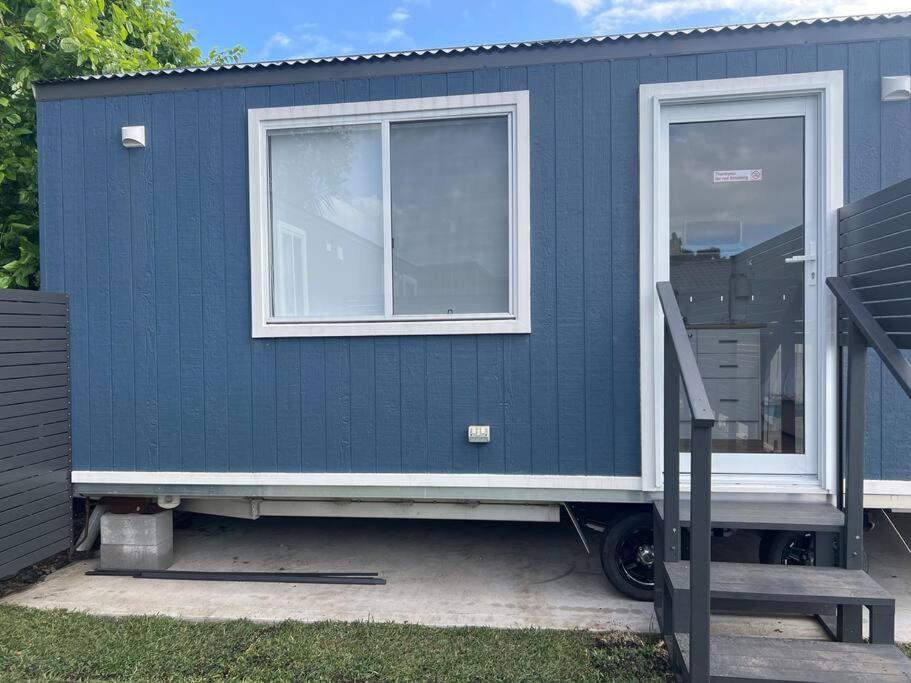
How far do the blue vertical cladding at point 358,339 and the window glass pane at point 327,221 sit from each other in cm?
19

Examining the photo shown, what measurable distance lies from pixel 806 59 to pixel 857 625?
2.71 m

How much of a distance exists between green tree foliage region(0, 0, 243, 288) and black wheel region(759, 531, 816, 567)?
5.28m

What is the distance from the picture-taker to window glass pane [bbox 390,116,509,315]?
Result: 313cm

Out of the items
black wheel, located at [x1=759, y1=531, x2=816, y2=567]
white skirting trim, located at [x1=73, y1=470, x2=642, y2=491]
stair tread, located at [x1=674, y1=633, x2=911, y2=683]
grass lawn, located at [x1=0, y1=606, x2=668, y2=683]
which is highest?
white skirting trim, located at [x1=73, y1=470, x2=642, y2=491]

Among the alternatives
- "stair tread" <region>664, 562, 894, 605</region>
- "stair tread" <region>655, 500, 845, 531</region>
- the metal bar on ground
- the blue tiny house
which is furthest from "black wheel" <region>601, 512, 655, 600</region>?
the metal bar on ground

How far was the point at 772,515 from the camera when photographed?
2605 mm

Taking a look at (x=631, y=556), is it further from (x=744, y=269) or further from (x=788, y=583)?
(x=744, y=269)

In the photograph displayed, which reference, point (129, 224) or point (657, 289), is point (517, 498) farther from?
point (129, 224)

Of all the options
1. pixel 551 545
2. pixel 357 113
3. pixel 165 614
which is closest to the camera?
pixel 165 614

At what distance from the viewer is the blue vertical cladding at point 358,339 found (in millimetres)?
2930

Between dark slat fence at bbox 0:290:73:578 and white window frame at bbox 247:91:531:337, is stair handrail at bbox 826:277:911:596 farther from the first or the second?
dark slat fence at bbox 0:290:73:578

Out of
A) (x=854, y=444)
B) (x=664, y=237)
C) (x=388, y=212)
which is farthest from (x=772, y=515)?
(x=388, y=212)

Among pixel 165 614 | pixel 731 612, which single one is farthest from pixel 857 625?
pixel 165 614

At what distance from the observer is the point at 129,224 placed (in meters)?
3.33
